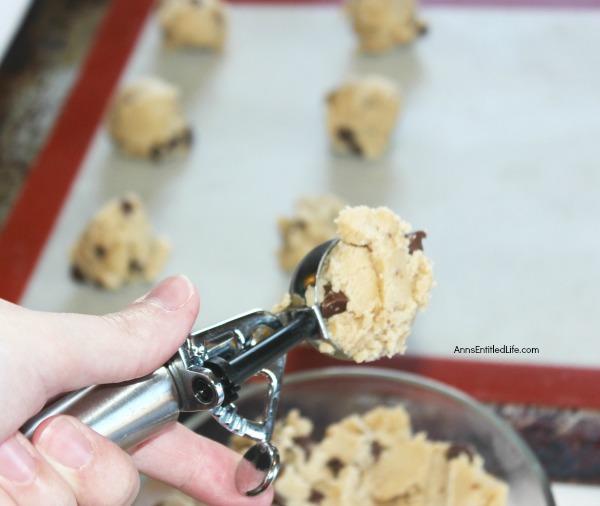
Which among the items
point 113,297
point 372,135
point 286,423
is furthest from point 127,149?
point 286,423

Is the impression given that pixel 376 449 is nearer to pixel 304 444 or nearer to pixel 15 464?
pixel 304 444

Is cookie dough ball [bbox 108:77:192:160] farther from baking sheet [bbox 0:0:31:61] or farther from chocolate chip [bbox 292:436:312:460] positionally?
chocolate chip [bbox 292:436:312:460]

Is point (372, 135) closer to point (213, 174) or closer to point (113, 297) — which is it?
point (213, 174)

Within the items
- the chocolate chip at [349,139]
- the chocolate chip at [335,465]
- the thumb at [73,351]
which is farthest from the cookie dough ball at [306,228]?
the thumb at [73,351]

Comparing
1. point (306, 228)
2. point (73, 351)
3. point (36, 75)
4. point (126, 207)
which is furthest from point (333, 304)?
point (36, 75)

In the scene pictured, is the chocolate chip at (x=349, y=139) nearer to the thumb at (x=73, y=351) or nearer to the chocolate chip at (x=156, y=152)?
the chocolate chip at (x=156, y=152)

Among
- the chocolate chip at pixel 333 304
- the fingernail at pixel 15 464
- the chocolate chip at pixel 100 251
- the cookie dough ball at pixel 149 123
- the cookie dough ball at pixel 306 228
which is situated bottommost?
the cookie dough ball at pixel 306 228
